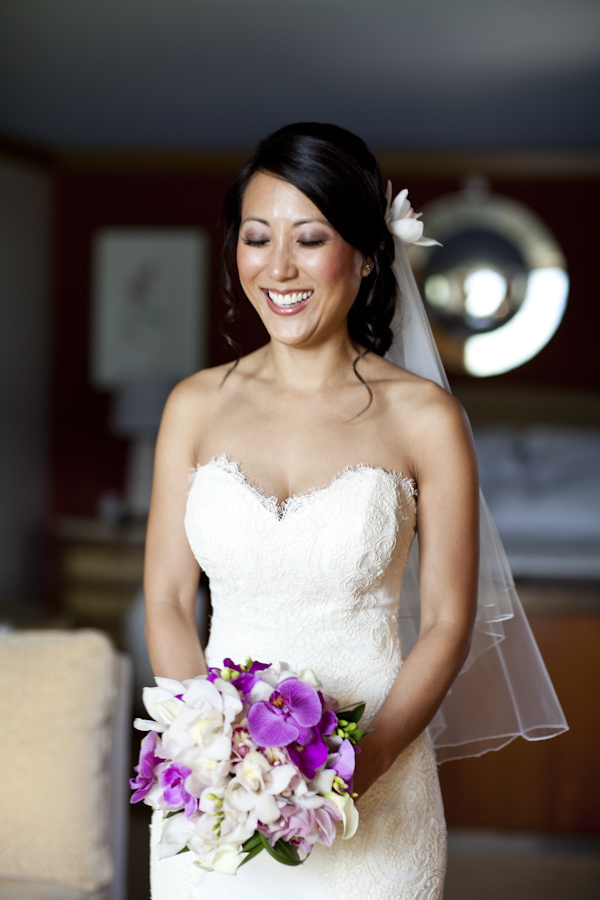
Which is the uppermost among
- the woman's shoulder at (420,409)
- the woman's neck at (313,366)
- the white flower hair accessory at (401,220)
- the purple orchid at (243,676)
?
the white flower hair accessory at (401,220)

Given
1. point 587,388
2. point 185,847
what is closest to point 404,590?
point 185,847

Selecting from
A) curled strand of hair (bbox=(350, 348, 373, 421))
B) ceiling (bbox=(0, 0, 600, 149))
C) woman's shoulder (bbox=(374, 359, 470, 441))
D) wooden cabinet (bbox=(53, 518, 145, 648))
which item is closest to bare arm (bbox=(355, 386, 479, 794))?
woman's shoulder (bbox=(374, 359, 470, 441))

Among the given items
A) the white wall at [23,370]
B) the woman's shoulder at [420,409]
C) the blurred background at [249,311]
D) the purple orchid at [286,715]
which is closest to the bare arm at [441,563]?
the woman's shoulder at [420,409]

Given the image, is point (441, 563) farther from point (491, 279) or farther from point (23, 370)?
point (23, 370)

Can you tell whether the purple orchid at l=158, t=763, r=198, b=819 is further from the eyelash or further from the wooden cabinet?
the wooden cabinet

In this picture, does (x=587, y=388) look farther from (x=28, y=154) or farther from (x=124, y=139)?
(x=28, y=154)

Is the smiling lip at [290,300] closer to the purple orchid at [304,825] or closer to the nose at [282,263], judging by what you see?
the nose at [282,263]

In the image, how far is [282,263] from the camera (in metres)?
1.53

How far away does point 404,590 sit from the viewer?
1.96 metres

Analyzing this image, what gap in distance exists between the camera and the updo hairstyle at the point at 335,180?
152 cm

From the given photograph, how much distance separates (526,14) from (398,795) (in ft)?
10.9

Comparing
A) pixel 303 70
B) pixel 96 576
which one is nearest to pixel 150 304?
pixel 96 576

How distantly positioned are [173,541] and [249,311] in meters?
3.29

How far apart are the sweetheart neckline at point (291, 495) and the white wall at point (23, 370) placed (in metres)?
4.53
